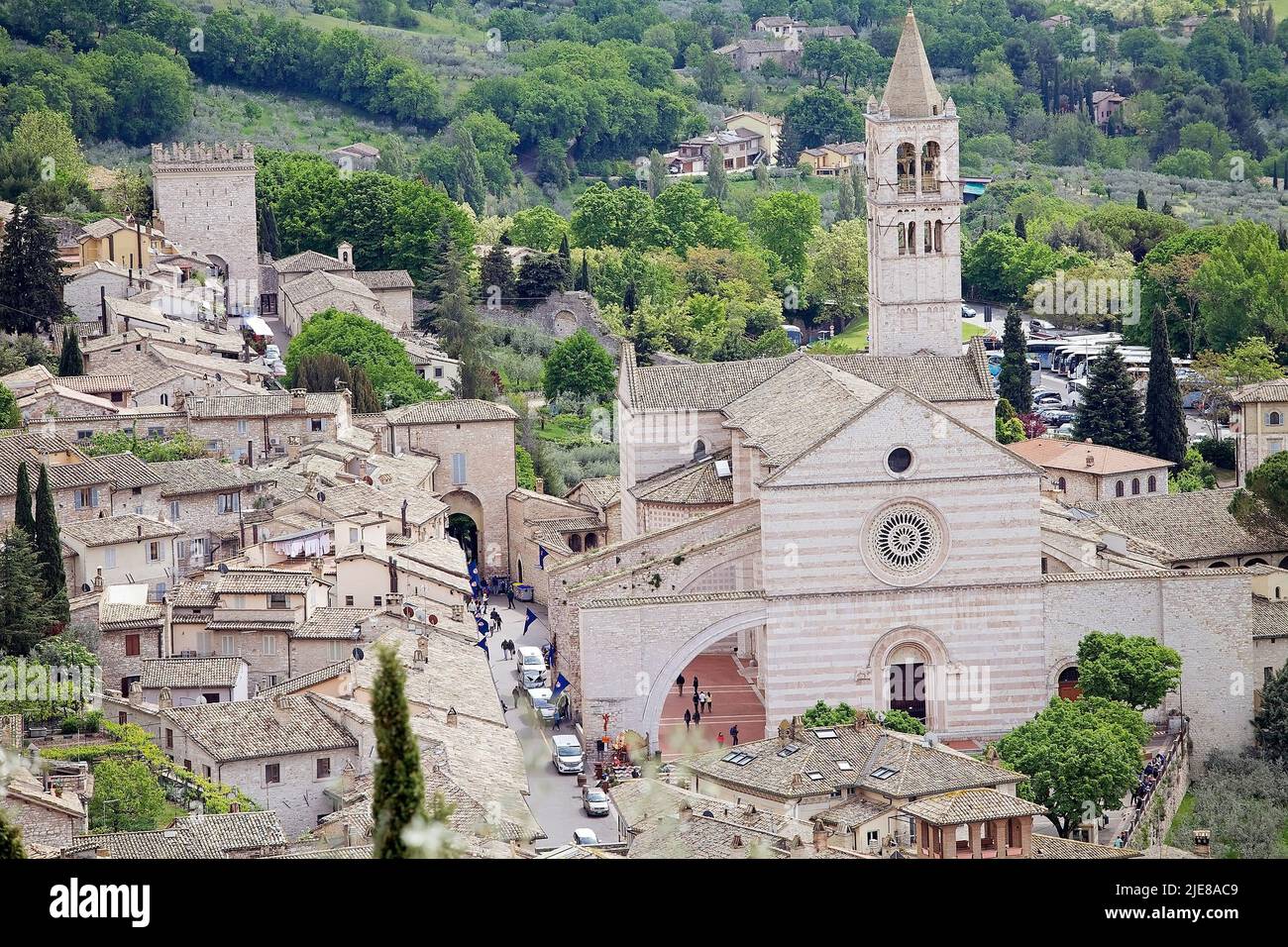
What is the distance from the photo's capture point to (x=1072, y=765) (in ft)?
145

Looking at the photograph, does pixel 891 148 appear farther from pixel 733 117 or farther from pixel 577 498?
pixel 733 117

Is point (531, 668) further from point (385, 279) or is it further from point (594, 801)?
point (385, 279)

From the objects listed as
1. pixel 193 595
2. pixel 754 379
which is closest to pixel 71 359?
pixel 193 595

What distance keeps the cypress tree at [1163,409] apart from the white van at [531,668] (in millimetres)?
25424

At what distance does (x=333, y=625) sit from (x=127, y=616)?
3.77 meters

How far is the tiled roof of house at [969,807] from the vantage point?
3991cm

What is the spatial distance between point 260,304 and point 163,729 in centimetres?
4007

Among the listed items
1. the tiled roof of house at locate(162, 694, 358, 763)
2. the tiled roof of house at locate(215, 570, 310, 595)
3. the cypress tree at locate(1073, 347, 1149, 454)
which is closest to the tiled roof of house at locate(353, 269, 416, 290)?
the cypress tree at locate(1073, 347, 1149, 454)

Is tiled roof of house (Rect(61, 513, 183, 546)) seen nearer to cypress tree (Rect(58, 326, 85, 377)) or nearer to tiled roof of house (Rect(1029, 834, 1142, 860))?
cypress tree (Rect(58, 326, 85, 377))

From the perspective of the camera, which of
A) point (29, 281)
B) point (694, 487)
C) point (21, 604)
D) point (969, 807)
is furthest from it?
point (29, 281)

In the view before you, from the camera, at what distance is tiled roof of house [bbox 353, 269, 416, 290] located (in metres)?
83.9

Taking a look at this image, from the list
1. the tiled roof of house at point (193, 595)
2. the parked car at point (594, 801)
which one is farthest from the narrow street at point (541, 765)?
the tiled roof of house at point (193, 595)

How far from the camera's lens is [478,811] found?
3966cm

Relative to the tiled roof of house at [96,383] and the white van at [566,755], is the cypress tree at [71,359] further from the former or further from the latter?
the white van at [566,755]
